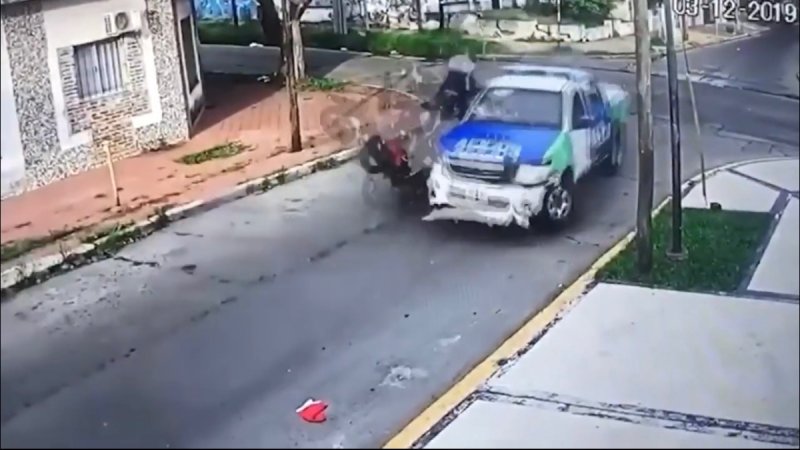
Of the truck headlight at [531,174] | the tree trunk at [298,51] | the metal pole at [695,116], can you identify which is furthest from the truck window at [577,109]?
the tree trunk at [298,51]

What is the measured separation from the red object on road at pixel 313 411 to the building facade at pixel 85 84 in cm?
53

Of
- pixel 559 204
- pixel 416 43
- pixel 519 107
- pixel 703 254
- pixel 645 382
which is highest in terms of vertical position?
pixel 416 43

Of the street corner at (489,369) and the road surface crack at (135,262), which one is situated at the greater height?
the road surface crack at (135,262)

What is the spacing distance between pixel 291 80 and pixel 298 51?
64mm

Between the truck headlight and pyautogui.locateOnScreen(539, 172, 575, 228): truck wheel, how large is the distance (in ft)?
0.17

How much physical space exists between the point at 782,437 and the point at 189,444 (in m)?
1.12

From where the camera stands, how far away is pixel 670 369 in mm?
2514

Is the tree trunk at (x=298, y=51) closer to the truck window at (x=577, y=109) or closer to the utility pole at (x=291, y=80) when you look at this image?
the utility pole at (x=291, y=80)

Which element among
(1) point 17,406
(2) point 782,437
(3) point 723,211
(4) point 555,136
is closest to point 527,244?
(4) point 555,136

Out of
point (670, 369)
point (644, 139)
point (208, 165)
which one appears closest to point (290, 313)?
point (208, 165)

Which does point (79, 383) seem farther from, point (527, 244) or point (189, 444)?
point (527, 244)

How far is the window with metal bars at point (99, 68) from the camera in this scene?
192cm

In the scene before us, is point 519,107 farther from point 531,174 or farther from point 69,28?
point 69,28
